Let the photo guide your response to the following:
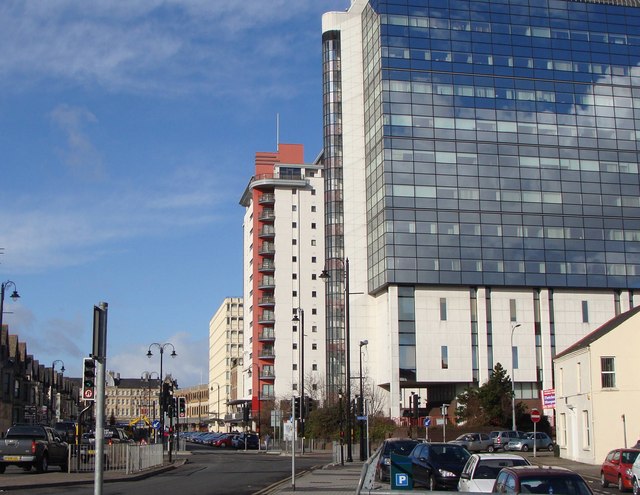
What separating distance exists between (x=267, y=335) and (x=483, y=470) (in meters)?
99.3

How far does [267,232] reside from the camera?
405 ft

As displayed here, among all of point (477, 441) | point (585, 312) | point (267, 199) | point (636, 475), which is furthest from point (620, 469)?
point (267, 199)

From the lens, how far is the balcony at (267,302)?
397 feet

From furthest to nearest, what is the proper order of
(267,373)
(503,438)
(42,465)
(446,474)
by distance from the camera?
(267,373)
(503,438)
(42,465)
(446,474)

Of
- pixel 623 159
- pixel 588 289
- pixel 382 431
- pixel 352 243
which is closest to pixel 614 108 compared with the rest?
pixel 623 159

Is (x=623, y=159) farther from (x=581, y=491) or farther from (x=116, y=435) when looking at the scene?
(x=581, y=491)

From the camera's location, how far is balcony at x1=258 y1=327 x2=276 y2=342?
394ft

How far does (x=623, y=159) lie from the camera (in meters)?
95.4

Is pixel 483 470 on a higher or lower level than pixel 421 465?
higher

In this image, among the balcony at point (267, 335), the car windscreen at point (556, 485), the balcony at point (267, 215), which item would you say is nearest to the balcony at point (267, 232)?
the balcony at point (267, 215)

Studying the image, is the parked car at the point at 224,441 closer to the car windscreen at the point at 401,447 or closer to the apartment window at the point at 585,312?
the apartment window at the point at 585,312

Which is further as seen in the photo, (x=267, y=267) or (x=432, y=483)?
(x=267, y=267)

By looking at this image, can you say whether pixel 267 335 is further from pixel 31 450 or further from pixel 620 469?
pixel 620 469

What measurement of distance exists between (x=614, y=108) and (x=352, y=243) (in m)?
32.5
